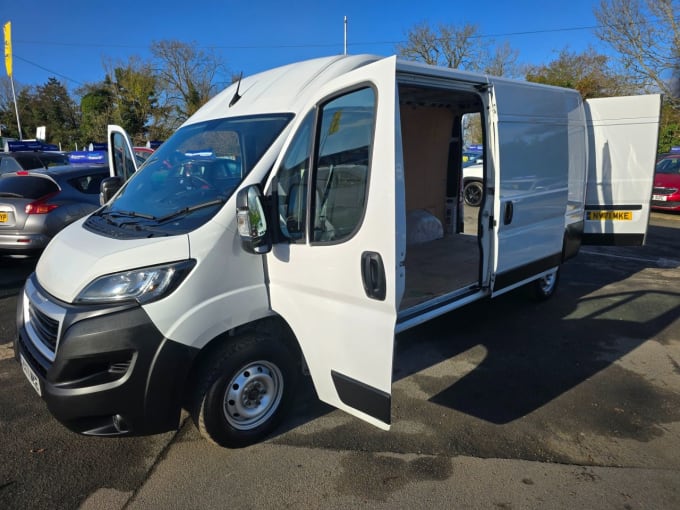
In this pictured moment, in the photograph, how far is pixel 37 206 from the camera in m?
6.42

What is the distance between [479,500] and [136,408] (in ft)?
6.22

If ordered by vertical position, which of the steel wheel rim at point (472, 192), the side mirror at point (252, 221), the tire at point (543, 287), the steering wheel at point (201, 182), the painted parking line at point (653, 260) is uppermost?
the steering wheel at point (201, 182)

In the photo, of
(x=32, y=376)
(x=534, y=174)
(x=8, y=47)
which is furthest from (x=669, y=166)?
(x=8, y=47)

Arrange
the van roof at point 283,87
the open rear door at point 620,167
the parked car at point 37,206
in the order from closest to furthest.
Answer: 1. the van roof at point 283,87
2. the open rear door at point 620,167
3. the parked car at point 37,206

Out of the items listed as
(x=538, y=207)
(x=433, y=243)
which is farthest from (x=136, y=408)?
(x=433, y=243)

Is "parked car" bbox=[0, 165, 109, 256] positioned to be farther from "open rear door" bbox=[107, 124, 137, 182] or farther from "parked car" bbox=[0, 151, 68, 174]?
"parked car" bbox=[0, 151, 68, 174]

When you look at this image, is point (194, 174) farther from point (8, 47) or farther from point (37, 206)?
point (8, 47)

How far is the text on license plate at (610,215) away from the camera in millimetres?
5609

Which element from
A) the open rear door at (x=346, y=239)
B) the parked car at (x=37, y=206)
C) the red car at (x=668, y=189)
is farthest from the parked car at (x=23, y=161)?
the red car at (x=668, y=189)

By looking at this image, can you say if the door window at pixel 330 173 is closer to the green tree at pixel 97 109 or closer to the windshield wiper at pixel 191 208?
the windshield wiper at pixel 191 208

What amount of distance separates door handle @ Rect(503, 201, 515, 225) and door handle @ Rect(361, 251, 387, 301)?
1.90 meters

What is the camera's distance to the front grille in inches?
100

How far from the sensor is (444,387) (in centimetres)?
372

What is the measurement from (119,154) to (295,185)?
3.03 m
